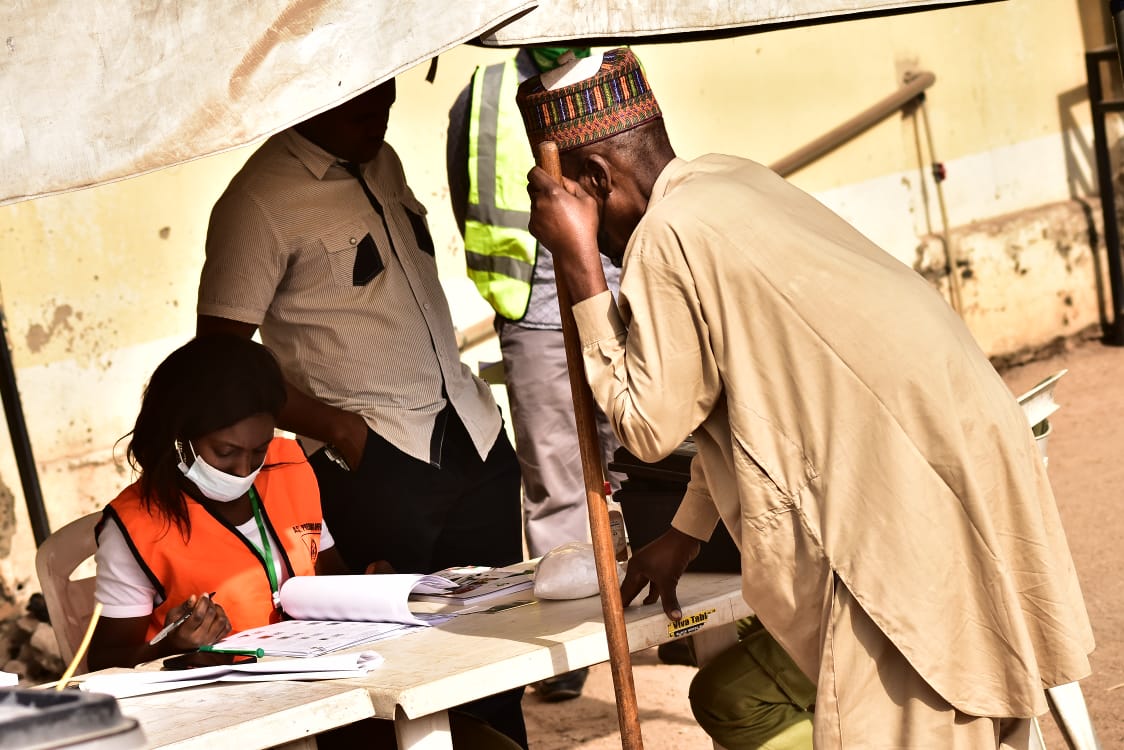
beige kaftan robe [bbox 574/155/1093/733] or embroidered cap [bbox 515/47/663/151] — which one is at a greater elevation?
embroidered cap [bbox 515/47/663/151]

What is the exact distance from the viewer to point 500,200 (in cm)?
443

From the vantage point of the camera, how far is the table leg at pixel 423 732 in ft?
7.07

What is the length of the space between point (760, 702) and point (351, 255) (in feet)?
4.29

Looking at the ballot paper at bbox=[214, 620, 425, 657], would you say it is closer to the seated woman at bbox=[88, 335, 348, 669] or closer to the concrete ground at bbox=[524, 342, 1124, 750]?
the seated woman at bbox=[88, 335, 348, 669]

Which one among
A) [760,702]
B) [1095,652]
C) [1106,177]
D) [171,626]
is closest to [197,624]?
[171,626]

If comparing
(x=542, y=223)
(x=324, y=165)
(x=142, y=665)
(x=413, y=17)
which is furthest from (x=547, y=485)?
(x=413, y=17)

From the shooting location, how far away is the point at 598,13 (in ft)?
6.78

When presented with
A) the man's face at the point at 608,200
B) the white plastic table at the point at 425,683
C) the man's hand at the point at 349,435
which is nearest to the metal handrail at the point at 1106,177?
the man's hand at the point at 349,435

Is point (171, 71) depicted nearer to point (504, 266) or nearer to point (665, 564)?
point (665, 564)


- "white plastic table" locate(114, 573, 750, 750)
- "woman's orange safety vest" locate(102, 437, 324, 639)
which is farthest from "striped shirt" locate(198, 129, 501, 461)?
"white plastic table" locate(114, 573, 750, 750)

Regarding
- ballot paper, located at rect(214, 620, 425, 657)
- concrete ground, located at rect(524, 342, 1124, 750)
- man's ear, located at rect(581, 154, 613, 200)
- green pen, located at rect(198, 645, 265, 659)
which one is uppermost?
man's ear, located at rect(581, 154, 613, 200)

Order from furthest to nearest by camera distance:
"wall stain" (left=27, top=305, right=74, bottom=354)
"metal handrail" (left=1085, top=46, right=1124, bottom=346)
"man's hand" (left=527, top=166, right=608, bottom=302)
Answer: "metal handrail" (left=1085, top=46, right=1124, bottom=346)
"wall stain" (left=27, top=305, right=74, bottom=354)
"man's hand" (left=527, top=166, right=608, bottom=302)

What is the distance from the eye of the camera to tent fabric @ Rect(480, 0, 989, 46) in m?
1.98

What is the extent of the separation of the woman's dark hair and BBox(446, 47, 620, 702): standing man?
1.70 meters
